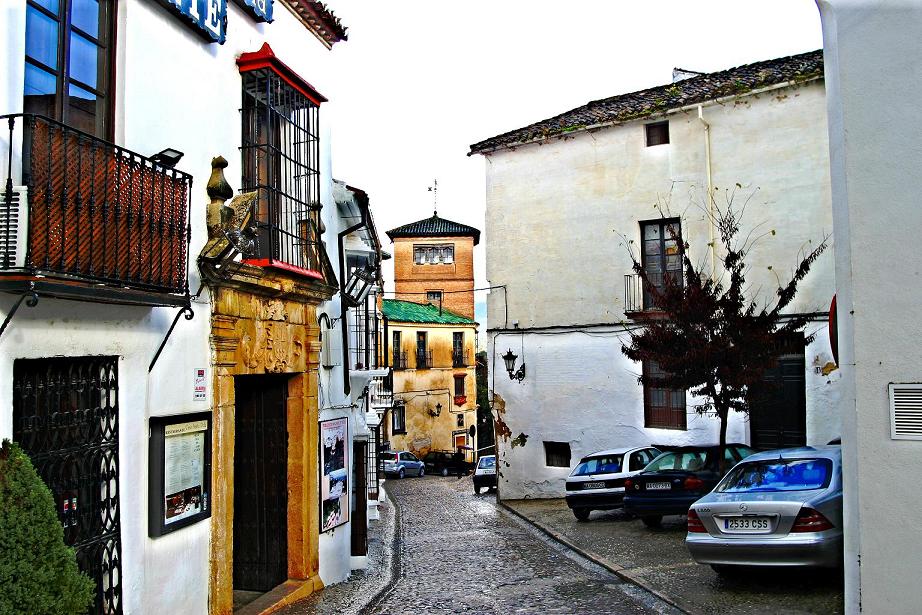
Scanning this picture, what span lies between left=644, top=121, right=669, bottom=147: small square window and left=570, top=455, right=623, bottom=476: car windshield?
6.84 metres

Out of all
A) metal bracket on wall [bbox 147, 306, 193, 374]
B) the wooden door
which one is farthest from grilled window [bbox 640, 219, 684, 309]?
metal bracket on wall [bbox 147, 306, 193, 374]

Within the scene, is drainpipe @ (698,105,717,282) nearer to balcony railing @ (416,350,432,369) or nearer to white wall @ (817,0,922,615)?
white wall @ (817,0,922,615)

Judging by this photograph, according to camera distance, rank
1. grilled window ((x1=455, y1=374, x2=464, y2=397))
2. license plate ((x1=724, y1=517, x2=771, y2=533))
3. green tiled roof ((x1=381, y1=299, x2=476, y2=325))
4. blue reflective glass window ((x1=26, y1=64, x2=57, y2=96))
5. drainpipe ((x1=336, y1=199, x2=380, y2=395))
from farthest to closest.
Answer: grilled window ((x1=455, y1=374, x2=464, y2=397)) → green tiled roof ((x1=381, y1=299, x2=476, y2=325)) → drainpipe ((x1=336, y1=199, x2=380, y2=395)) → license plate ((x1=724, y1=517, x2=771, y2=533)) → blue reflective glass window ((x1=26, y1=64, x2=57, y2=96))

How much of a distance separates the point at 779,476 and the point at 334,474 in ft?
16.8

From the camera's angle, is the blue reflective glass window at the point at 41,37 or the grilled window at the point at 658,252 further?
the grilled window at the point at 658,252

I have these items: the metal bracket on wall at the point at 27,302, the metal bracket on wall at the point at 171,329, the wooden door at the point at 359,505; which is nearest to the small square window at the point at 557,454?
the wooden door at the point at 359,505

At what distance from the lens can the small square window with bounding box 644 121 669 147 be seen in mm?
17484

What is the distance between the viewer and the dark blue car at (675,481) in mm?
12438

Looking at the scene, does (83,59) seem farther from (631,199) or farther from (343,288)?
(631,199)

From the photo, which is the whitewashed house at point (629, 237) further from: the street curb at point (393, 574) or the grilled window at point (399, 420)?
the grilled window at point (399, 420)

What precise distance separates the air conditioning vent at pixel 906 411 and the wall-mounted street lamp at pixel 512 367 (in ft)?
45.2

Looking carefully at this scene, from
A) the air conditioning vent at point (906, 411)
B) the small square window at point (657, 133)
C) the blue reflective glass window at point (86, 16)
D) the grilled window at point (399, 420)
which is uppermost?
the small square window at point (657, 133)

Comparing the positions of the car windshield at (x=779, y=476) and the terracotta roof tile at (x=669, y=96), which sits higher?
the terracotta roof tile at (x=669, y=96)

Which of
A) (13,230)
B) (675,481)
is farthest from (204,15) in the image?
(675,481)
